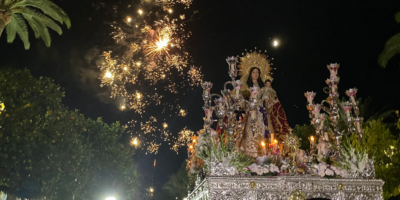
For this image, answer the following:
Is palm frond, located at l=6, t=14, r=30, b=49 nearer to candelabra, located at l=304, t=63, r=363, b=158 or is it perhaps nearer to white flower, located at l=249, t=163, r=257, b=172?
white flower, located at l=249, t=163, r=257, b=172

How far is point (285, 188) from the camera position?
8203 millimetres

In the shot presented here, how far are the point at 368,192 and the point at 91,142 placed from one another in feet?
89.6

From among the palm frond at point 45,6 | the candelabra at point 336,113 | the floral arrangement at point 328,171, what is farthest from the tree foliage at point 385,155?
the palm frond at point 45,6

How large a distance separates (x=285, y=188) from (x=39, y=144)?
17.5m

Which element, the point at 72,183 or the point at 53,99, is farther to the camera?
the point at 72,183

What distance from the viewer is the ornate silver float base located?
7.99 meters

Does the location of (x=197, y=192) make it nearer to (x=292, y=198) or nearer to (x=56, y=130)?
(x=292, y=198)

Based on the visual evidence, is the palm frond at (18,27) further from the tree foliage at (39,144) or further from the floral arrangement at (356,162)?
the floral arrangement at (356,162)

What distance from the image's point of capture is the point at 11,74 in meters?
19.3

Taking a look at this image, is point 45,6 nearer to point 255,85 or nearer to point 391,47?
point 255,85

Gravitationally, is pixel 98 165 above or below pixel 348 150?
above

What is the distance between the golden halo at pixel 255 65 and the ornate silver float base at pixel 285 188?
6.13m

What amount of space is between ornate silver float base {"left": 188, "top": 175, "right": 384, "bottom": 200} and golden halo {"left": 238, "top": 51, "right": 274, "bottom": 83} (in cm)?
613

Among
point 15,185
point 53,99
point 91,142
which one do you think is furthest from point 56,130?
point 91,142
